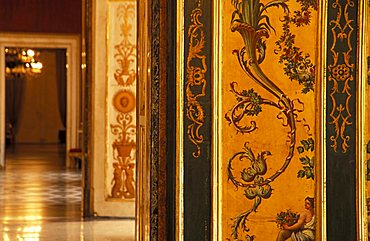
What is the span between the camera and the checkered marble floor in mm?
7125

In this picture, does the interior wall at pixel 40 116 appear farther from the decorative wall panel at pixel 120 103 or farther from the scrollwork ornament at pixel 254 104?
the scrollwork ornament at pixel 254 104

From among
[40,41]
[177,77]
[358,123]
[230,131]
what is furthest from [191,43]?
[40,41]

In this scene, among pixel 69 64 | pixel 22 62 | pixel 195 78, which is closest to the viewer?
pixel 195 78

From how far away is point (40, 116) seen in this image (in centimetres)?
2678

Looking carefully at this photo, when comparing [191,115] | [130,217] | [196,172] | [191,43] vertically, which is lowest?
[130,217]

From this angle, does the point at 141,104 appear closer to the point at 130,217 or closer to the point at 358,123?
the point at 358,123

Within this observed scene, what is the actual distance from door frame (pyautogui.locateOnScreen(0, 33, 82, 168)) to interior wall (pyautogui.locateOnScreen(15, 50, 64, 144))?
35.8 ft

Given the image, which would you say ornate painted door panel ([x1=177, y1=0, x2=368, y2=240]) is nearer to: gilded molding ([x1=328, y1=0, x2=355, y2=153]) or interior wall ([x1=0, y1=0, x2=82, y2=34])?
gilded molding ([x1=328, y1=0, x2=355, y2=153])

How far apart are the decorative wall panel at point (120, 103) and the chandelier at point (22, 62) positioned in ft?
34.0

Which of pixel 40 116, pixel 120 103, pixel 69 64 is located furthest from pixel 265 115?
pixel 40 116

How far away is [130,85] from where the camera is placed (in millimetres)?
8164

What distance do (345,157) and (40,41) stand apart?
1147 cm

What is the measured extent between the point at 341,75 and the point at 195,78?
2.32 ft

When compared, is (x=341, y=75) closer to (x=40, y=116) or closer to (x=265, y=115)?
(x=265, y=115)
